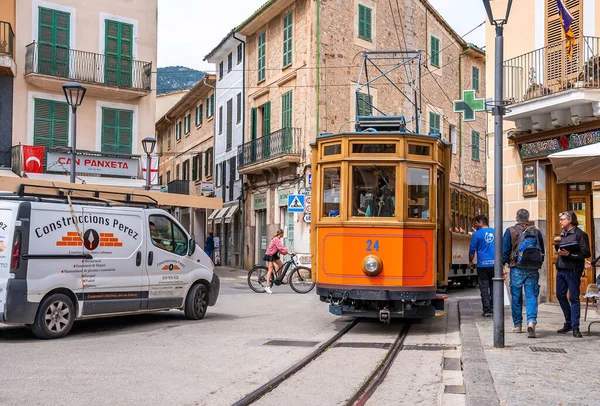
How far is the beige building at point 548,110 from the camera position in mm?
13102

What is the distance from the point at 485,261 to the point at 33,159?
53.1ft

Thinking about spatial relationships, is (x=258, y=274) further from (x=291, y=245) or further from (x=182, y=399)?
(x=182, y=399)

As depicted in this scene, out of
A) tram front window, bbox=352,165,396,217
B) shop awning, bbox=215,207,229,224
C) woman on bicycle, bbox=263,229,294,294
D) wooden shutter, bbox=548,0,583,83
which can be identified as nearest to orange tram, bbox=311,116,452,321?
tram front window, bbox=352,165,396,217

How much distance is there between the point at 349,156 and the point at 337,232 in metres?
1.13

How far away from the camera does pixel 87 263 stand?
10.5 metres

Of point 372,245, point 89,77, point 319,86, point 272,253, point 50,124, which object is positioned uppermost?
point 319,86

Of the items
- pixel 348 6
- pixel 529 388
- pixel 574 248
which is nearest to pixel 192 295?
pixel 574 248

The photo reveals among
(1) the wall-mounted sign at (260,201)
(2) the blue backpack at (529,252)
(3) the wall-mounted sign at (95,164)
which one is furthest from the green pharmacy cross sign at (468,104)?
(1) the wall-mounted sign at (260,201)

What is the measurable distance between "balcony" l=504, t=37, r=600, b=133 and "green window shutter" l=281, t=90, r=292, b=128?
1483 cm

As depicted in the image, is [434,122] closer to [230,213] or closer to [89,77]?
[230,213]

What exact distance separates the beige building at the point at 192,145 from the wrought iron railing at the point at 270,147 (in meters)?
4.43

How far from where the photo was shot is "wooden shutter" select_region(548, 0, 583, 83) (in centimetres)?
1345

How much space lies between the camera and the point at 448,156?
39.5ft

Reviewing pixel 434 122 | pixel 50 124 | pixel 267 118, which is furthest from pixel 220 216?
pixel 50 124
